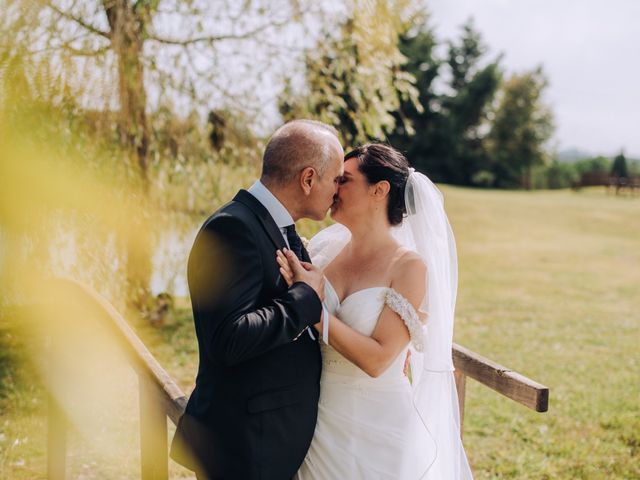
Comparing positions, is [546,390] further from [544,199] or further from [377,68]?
[544,199]

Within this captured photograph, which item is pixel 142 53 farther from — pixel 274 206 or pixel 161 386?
pixel 274 206

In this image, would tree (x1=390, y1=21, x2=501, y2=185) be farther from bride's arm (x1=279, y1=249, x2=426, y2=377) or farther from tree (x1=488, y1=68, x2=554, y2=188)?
bride's arm (x1=279, y1=249, x2=426, y2=377)

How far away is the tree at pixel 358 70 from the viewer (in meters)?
7.46

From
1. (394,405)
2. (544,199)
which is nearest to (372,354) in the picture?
(394,405)

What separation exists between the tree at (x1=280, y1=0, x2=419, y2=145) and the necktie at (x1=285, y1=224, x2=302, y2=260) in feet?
16.3

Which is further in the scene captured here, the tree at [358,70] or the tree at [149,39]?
the tree at [358,70]

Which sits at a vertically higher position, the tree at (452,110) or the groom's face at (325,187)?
the tree at (452,110)

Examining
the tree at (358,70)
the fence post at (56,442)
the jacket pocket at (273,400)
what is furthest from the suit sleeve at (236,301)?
the tree at (358,70)

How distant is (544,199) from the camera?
30.8 m

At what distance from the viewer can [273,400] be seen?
237 cm

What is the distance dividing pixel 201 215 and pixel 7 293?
2.53 metres

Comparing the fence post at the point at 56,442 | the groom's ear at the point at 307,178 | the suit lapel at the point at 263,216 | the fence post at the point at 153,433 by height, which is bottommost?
the fence post at the point at 56,442

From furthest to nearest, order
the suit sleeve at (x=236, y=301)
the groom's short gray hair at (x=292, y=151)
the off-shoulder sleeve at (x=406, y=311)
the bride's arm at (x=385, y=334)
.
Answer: the off-shoulder sleeve at (x=406, y=311), the bride's arm at (x=385, y=334), the groom's short gray hair at (x=292, y=151), the suit sleeve at (x=236, y=301)

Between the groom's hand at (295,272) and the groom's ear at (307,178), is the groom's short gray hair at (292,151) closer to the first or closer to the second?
the groom's ear at (307,178)
